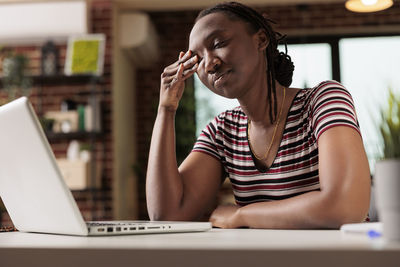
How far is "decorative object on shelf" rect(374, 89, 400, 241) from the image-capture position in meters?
0.61

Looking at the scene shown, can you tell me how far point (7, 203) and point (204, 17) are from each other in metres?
0.81

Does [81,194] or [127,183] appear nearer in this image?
[81,194]

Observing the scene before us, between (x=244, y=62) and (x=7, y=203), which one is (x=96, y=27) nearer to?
(x=244, y=62)

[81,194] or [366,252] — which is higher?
[366,252]

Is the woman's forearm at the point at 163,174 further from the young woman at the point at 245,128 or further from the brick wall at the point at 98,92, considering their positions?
the brick wall at the point at 98,92

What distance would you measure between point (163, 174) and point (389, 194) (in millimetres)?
952

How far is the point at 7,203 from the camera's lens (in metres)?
1.00

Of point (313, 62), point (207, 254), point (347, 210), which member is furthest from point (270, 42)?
point (313, 62)

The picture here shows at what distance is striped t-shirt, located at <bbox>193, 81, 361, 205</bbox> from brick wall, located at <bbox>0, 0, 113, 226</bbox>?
10.5 ft

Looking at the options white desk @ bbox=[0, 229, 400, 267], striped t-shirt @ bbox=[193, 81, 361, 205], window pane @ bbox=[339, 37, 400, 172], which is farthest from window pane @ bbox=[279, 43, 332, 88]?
white desk @ bbox=[0, 229, 400, 267]

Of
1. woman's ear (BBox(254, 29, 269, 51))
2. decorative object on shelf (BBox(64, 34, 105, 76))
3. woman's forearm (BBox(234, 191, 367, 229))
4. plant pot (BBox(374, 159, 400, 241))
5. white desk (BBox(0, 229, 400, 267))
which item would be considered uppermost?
decorative object on shelf (BBox(64, 34, 105, 76))

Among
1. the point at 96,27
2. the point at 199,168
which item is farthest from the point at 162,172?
the point at 96,27

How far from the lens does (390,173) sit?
60 centimetres

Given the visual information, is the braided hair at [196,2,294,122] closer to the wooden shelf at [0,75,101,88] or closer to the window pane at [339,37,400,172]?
the wooden shelf at [0,75,101,88]
